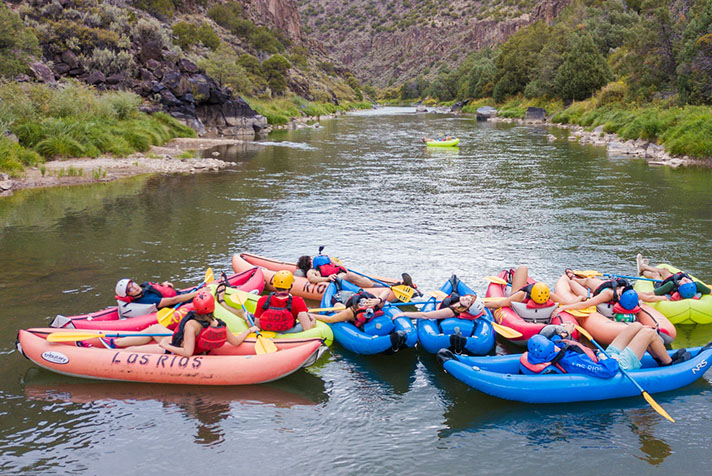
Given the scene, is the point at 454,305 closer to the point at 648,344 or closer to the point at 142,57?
the point at 648,344

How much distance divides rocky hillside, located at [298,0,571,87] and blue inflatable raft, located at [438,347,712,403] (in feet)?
367

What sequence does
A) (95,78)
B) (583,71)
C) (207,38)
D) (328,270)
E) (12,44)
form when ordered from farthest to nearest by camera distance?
1. (207,38)
2. (583,71)
3. (95,78)
4. (12,44)
5. (328,270)

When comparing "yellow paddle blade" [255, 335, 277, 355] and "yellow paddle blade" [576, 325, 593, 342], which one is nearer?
"yellow paddle blade" [255, 335, 277, 355]

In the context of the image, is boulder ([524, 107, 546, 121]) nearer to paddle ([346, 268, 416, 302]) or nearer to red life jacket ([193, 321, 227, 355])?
paddle ([346, 268, 416, 302])

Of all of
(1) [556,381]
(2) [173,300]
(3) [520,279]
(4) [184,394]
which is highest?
(3) [520,279]

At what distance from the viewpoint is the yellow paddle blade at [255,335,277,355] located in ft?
23.2

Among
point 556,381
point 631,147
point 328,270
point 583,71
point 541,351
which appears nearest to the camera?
point 556,381

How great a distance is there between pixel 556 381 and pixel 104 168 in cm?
1928

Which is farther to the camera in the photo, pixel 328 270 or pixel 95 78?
pixel 95 78

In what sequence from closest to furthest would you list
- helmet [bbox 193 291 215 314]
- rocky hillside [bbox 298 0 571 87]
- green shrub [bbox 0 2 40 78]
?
helmet [bbox 193 291 215 314], green shrub [bbox 0 2 40 78], rocky hillside [bbox 298 0 571 87]

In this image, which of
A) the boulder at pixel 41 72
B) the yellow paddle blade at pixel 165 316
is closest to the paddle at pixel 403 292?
the yellow paddle blade at pixel 165 316

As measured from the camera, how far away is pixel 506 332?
768cm

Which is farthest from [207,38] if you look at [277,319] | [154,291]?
[277,319]

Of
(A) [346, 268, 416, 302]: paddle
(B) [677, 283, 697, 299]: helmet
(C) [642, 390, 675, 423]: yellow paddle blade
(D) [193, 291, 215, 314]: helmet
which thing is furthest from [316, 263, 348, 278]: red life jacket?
(B) [677, 283, 697, 299]: helmet
